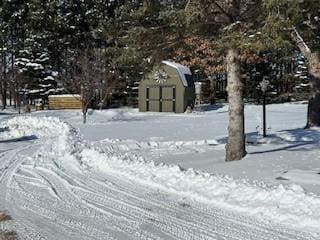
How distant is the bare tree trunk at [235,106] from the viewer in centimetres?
1277

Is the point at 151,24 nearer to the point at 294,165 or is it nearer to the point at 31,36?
the point at 294,165

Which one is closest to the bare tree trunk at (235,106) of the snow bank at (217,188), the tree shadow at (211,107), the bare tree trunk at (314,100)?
the snow bank at (217,188)

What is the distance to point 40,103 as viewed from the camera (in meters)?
49.9

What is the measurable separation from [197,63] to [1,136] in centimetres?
2615

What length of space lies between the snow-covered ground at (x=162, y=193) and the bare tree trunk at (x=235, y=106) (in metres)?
0.40

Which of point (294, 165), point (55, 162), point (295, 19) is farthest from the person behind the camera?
A: point (55, 162)

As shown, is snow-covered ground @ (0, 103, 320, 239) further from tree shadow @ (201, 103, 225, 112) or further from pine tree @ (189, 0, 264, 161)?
tree shadow @ (201, 103, 225, 112)

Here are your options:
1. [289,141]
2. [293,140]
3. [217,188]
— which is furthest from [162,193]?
[293,140]

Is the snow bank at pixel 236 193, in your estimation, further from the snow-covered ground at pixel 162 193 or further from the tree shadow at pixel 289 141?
the tree shadow at pixel 289 141

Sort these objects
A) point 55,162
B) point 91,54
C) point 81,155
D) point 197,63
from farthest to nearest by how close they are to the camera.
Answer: point 197,63, point 91,54, point 81,155, point 55,162

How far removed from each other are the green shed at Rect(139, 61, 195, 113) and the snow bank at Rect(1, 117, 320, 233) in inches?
1061

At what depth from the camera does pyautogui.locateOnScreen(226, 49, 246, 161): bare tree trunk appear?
503 inches

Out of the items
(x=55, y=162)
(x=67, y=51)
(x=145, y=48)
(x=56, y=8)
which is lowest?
(x=55, y=162)

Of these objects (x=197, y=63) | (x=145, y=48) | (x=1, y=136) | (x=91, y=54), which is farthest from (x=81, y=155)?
(x=197, y=63)
